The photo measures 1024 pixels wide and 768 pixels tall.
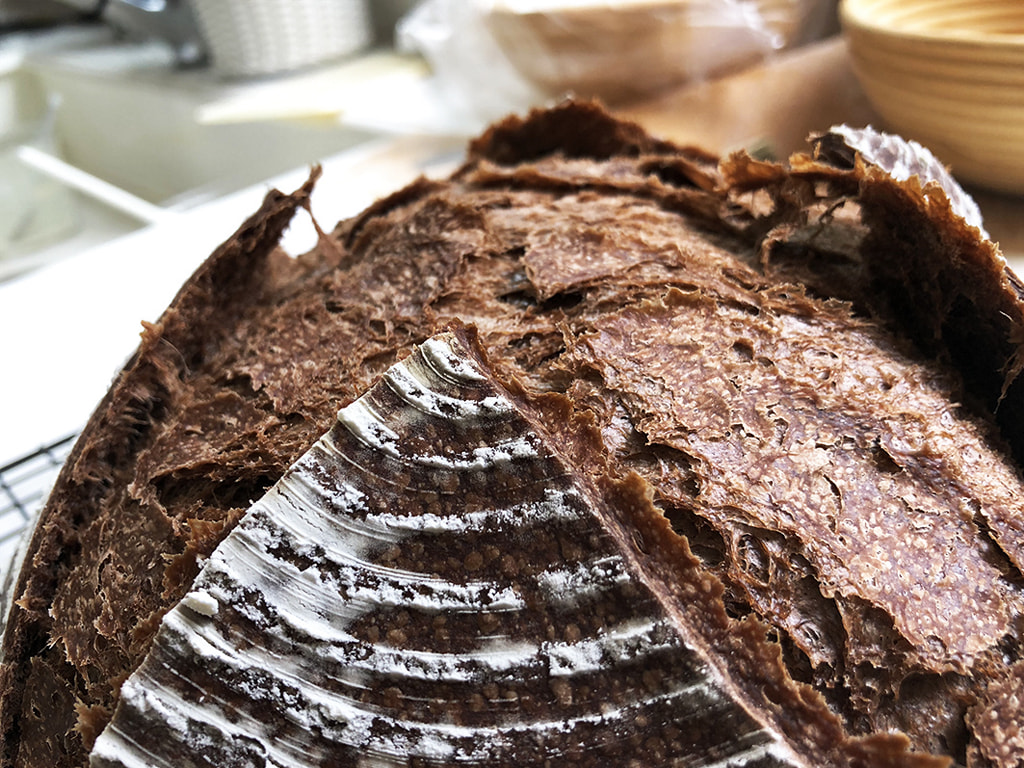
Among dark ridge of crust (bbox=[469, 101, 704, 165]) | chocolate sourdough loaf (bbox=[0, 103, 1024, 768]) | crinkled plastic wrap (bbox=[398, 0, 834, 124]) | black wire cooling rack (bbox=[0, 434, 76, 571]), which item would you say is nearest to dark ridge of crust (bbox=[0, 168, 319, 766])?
chocolate sourdough loaf (bbox=[0, 103, 1024, 768])

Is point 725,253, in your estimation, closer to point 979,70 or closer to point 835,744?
point 835,744

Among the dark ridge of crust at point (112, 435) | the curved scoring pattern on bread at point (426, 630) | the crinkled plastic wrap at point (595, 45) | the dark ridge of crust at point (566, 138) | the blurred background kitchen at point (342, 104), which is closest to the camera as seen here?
the curved scoring pattern on bread at point (426, 630)

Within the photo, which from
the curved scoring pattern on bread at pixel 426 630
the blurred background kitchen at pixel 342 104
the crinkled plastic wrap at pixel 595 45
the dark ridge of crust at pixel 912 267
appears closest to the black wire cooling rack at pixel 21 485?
the blurred background kitchen at pixel 342 104

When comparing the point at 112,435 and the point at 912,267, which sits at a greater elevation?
the point at 912,267

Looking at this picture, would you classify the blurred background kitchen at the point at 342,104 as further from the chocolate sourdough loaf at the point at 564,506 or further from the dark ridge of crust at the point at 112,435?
the chocolate sourdough loaf at the point at 564,506

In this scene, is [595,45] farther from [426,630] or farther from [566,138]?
[426,630]

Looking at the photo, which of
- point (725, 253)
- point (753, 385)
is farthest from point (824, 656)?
point (725, 253)

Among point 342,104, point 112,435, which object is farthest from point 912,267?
point 342,104
